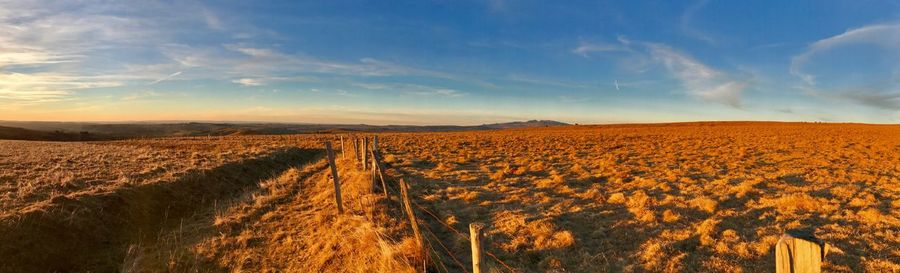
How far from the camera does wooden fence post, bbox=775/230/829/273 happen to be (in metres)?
2.76

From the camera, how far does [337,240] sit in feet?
29.2

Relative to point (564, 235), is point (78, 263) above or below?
below

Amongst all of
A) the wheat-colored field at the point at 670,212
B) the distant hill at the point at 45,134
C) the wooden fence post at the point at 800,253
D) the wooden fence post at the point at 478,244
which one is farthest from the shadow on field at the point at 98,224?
the distant hill at the point at 45,134

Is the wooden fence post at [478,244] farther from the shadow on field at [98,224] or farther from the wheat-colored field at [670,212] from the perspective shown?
the shadow on field at [98,224]

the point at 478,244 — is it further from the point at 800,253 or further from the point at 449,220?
the point at 449,220

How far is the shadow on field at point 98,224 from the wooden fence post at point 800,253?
35.6 feet

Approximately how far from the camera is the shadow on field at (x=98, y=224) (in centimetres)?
864

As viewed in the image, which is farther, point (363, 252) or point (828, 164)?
point (828, 164)

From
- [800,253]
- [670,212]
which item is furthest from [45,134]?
[800,253]

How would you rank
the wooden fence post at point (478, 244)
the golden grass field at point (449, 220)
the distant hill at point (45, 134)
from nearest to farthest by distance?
the wooden fence post at point (478, 244) < the golden grass field at point (449, 220) < the distant hill at point (45, 134)

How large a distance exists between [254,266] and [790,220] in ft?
38.4

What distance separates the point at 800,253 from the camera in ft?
9.41

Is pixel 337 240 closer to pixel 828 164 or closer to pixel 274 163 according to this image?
pixel 274 163

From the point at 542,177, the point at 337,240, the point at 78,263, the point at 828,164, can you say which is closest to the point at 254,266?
the point at 337,240
